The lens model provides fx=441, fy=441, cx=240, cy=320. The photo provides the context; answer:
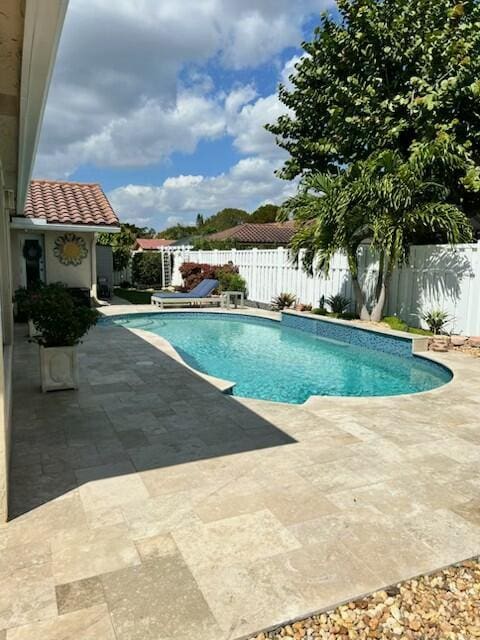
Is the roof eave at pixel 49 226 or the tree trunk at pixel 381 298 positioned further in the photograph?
the roof eave at pixel 49 226

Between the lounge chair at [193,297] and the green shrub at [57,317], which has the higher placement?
the green shrub at [57,317]

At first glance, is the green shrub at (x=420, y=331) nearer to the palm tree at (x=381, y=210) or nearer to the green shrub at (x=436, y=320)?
the green shrub at (x=436, y=320)

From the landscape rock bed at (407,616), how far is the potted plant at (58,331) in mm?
4963

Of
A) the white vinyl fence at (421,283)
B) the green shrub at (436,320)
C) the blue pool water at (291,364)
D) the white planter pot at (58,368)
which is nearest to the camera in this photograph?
the white planter pot at (58,368)

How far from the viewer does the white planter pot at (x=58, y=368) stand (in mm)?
6340

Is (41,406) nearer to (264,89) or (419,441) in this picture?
(419,441)

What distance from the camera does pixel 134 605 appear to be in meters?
2.46

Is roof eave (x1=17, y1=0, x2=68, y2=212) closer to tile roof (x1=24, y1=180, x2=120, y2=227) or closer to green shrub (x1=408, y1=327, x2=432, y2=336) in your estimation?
green shrub (x1=408, y1=327, x2=432, y2=336)

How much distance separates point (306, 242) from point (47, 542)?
36.3 feet

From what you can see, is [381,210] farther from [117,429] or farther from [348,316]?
[117,429]

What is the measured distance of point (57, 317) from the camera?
20.3ft

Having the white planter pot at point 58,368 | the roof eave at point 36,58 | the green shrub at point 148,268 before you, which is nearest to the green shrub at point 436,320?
the white planter pot at point 58,368

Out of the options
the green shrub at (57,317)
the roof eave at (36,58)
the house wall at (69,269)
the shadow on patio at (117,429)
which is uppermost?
the roof eave at (36,58)

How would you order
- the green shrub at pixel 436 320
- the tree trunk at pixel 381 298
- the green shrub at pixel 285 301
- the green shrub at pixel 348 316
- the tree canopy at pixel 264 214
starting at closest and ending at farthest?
the green shrub at pixel 436 320 → the tree trunk at pixel 381 298 → the green shrub at pixel 348 316 → the green shrub at pixel 285 301 → the tree canopy at pixel 264 214
